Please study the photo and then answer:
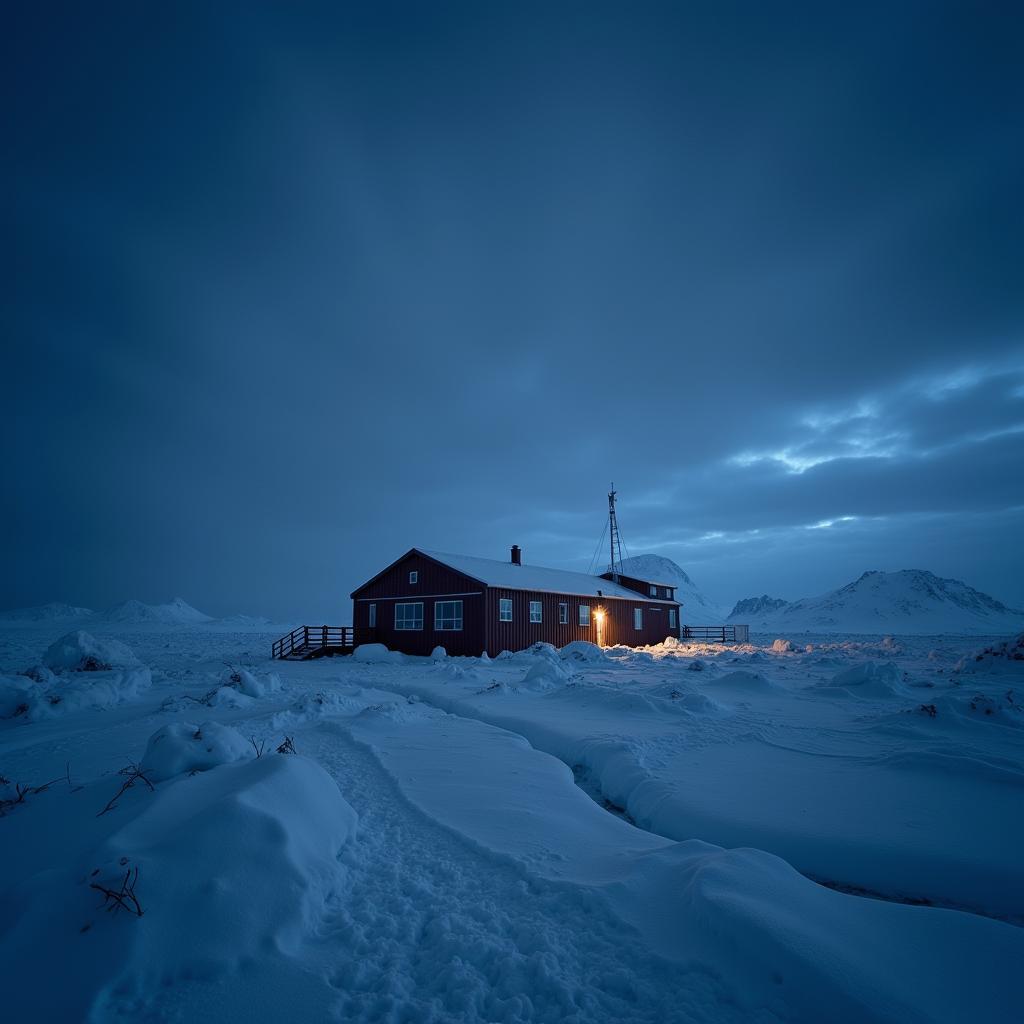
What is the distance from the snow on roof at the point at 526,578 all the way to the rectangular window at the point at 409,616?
302 cm

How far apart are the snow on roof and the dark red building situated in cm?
8

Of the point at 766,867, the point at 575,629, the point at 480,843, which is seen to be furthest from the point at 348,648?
the point at 766,867

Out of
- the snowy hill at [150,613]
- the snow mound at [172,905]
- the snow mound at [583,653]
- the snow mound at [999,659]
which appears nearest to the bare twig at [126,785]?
the snow mound at [172,905]

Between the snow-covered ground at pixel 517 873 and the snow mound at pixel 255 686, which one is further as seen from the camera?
the snow mound at pixel 255 686

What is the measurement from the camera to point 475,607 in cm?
2477

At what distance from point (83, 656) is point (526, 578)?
65.6 feet

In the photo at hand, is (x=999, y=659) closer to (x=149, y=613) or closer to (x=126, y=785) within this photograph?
(x=126, y=785)

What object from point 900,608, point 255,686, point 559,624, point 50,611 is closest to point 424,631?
point 559,624

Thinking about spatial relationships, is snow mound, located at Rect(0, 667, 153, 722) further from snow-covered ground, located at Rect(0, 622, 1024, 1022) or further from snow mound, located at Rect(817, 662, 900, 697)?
snow mound, located at Rect(817, 662, 900, 697)

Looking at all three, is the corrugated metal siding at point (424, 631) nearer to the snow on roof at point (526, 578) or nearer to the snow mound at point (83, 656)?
the snow on roof at point (526, 578)

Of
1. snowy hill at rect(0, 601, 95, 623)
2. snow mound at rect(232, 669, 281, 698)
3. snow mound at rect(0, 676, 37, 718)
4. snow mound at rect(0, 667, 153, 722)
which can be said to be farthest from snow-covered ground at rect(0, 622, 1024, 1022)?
snowy hill at rect(0, 601, 95, 623)

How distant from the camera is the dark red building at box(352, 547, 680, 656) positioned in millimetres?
24969

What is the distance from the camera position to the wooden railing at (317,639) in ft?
94.2

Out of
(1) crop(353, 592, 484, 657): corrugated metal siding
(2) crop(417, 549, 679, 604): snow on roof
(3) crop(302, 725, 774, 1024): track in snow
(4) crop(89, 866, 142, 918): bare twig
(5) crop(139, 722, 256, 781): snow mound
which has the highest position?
(2) crop(417, 549, 679, 604): snow on roof
